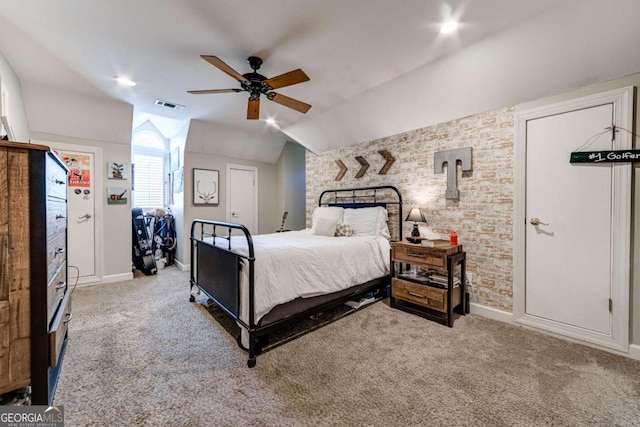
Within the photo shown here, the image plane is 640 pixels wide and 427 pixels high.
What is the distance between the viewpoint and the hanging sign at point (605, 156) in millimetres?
2111

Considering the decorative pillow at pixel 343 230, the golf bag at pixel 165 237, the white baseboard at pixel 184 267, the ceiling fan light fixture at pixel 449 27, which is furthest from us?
the golf bag at pixel 165 237

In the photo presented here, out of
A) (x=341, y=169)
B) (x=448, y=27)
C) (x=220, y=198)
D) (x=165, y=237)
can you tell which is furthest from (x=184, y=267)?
(x=448, y=27)

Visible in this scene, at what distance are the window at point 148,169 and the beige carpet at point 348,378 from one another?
3702 mm

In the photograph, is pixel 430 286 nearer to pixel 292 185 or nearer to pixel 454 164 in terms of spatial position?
pixel 454 164

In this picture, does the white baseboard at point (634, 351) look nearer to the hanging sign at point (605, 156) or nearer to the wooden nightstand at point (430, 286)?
the wooden nightstand at point (430, 286)

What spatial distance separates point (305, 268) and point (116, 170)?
3.86 m

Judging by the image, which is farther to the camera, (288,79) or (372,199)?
(372,199)

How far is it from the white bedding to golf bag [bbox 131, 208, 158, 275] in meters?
2.77

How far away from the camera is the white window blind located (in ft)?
19.0

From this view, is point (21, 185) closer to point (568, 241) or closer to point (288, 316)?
point (288, 316)

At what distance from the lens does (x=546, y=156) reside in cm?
257

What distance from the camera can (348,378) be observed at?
1858mm

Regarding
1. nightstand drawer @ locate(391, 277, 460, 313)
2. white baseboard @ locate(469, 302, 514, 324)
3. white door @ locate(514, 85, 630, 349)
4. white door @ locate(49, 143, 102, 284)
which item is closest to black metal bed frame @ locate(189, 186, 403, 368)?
nightstand drawer @ locate(391, 277, 460, 313)

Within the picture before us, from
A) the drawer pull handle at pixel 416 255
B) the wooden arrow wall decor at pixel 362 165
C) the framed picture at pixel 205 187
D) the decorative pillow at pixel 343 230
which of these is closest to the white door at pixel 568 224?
the drawer pull handle at pixel 416 255
